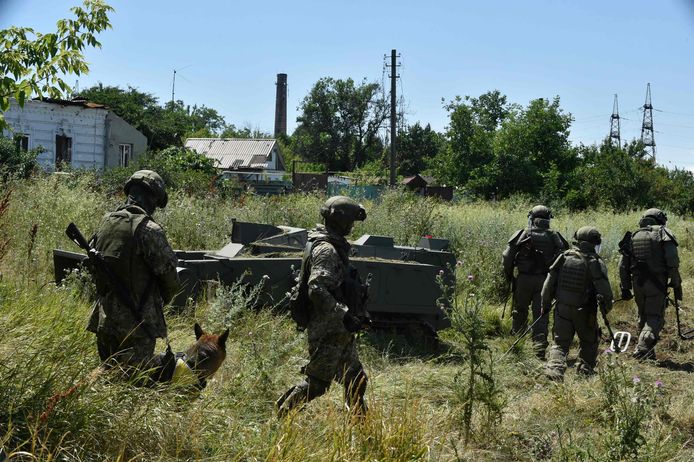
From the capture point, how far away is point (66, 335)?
17.3 feet

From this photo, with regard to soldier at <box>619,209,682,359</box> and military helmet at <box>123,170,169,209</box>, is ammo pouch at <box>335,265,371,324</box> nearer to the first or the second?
military helmet at <box>123,170,169,209</box>

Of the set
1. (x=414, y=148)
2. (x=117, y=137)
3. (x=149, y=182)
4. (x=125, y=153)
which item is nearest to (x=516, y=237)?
(x=149, y=182)

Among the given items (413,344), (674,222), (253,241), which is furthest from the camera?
(674,222)

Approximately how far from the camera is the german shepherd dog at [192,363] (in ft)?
16.3

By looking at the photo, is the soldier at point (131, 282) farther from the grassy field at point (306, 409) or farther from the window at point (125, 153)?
the window at point (125, 153)

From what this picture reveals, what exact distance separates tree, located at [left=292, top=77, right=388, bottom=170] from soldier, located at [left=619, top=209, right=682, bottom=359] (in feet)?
169

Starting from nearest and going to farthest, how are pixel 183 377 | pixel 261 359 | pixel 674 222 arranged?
pixel 183 377 → pixel 261 359 → pixel 674 222

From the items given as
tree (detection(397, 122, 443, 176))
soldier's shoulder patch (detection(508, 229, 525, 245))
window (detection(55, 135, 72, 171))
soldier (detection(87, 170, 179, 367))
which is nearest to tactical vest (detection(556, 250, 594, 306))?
soldier's shoulder patch (detection(508, 229, 525, 245))

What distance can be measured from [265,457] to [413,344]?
5131 millimetres

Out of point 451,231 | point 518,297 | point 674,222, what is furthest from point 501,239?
point 674,222

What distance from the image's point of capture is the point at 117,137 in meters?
28.5

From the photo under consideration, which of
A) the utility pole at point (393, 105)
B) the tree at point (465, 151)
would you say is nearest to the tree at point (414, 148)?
the tree at point (465, 151)

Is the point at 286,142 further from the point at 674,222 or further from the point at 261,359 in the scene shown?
the point at 261,359

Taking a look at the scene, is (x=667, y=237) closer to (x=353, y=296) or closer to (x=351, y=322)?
(x=353, y=296)
